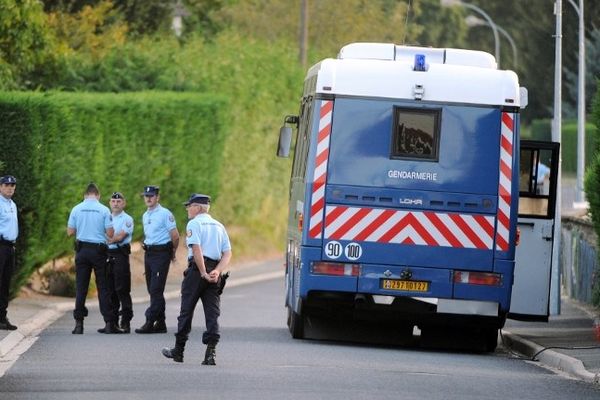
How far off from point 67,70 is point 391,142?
64.1ft

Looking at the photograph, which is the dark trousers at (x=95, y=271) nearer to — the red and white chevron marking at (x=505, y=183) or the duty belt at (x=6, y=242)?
the duty belt at (x=6, y=242)

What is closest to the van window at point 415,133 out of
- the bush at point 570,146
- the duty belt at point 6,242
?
the duty belt at point 6,242

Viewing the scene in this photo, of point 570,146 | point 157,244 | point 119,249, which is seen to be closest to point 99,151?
point 119,249

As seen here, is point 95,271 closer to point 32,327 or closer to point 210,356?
point 32,327

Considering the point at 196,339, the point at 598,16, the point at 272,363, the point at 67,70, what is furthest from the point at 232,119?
the point at 598,16

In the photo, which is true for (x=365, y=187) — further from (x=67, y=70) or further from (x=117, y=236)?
(x=67, y=70)

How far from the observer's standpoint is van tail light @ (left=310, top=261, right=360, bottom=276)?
20984mm

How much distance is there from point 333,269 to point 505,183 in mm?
2196

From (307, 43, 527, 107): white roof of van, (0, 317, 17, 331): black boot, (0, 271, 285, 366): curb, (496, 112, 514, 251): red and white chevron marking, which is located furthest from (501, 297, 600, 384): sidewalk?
(0, 317, 17, 331): black boot

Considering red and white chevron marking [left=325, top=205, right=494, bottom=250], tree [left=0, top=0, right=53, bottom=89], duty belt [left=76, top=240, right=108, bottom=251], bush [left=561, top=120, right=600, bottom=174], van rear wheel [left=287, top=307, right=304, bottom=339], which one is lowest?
van rear wheel [left=287, top=307, right=304, bottom=339]

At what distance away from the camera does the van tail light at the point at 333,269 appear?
2098 centimetres

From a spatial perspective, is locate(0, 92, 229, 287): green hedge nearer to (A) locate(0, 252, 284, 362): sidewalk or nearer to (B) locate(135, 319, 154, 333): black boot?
(A) locate(0, 252, 284, 362): sidewalk

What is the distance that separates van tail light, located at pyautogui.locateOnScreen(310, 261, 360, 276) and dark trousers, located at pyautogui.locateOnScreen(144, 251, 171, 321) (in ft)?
8.06

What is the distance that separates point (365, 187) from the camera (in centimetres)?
2109
